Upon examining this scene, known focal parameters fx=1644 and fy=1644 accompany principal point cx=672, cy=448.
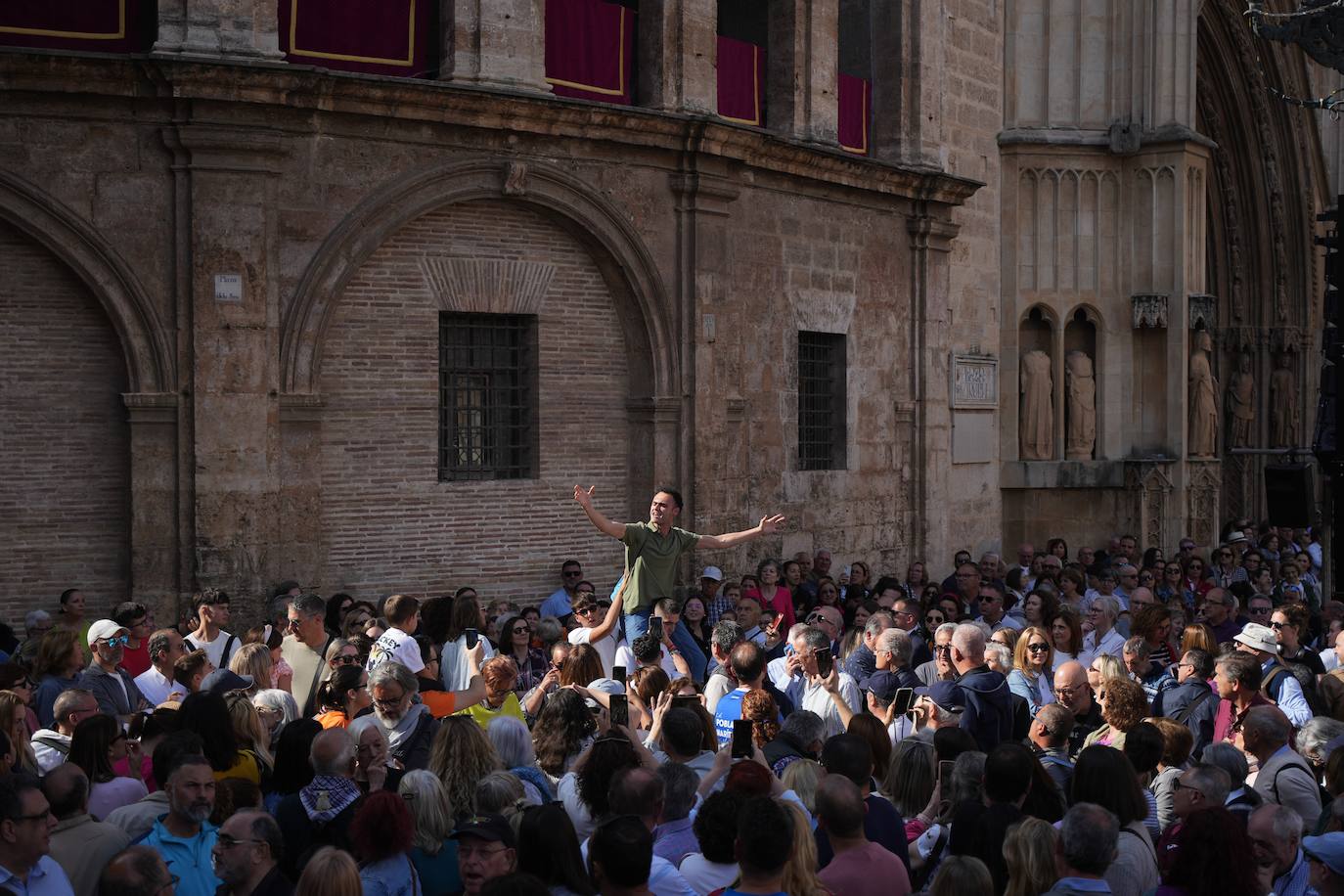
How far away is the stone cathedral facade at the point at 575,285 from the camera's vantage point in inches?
508

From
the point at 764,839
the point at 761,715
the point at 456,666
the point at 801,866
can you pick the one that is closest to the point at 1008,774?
the point at 801,866

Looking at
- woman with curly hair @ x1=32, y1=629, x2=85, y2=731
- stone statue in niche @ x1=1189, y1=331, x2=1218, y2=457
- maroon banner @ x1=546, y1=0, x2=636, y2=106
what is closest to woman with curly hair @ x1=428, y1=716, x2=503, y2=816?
woman with curly hair @ x1=32, y1=629, x2=85, y2=731

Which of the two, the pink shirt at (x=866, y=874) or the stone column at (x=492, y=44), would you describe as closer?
the pink shirt at (x=866, y=874)

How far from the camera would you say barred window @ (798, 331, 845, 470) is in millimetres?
18188

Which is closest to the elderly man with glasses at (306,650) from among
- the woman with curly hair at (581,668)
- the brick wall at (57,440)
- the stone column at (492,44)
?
the woman with curly hair at (581,668)

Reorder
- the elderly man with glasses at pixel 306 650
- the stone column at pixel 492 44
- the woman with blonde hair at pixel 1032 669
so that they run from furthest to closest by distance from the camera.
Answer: the stone column at pixel 492 44
the woman with blonde hair at pixel 1032 669
the elderly man with glasses at pixel 306 650

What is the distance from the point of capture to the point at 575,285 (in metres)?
15.6

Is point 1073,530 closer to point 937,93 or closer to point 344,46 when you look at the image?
point 937,93

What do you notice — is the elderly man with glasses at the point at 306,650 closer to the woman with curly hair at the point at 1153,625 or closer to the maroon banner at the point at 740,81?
the woman with curly hair at the point at 1153,625

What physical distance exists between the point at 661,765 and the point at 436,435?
8932 mm

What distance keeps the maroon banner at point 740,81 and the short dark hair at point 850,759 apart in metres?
11.6

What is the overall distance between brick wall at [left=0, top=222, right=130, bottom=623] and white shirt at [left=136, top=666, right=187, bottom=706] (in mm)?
4465

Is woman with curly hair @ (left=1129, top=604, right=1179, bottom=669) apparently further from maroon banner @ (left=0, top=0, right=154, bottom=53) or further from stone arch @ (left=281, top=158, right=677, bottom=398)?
maroon banner @ (left=0, top=0, right=154, bottom=53)

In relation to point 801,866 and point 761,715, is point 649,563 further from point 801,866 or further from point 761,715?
point 801,866
